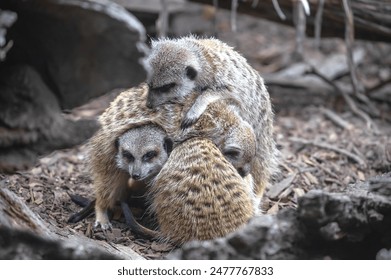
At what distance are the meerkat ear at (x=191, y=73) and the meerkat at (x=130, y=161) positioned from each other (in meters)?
0.64

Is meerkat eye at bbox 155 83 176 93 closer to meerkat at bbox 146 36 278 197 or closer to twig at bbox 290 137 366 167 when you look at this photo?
meerkat at bbox 146 36 278 197

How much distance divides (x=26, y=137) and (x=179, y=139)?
1.74 metres

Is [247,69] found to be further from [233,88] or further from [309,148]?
[309,148]

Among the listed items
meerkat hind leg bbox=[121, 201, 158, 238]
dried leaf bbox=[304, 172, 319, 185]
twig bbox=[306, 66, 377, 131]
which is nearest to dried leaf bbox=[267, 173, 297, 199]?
dried leaf bbox=[304, 172, 319, 185]

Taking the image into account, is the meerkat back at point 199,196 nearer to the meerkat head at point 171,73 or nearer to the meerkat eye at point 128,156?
the meerkat eye at point 128,156

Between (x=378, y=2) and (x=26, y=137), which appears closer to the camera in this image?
(x=26, y=137)

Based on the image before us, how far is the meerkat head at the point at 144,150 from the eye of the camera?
167 inches

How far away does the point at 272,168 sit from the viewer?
5129 millimetres

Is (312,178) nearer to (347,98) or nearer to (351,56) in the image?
(351,56)

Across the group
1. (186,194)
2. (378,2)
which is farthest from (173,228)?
(378,2)

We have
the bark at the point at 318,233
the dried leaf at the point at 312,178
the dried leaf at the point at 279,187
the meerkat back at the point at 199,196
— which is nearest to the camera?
the bark at the point at 318,233

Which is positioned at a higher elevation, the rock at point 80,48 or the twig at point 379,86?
the rock at point 80,48

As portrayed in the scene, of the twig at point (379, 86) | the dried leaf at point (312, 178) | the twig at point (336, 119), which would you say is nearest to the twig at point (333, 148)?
the dried leaf at point (312, 178)

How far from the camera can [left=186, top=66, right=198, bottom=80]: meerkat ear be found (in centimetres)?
480
